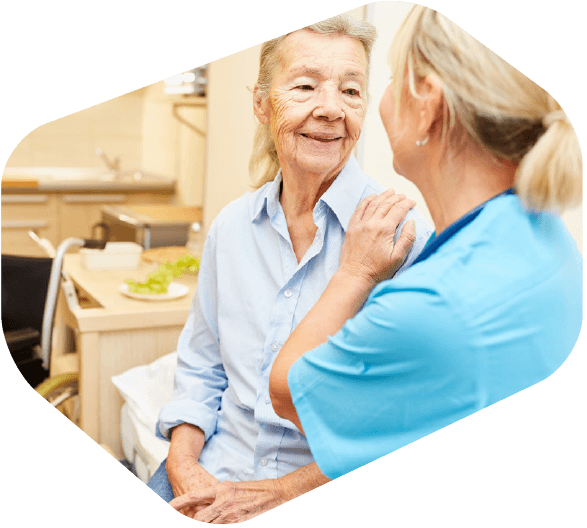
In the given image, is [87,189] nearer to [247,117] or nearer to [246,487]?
[247,117]

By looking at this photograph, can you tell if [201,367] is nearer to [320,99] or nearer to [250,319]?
[250,319]

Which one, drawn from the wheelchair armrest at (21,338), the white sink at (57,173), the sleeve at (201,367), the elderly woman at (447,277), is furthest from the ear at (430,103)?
the wheelchair armrest at (21,338)

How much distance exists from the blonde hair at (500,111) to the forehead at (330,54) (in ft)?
0.37

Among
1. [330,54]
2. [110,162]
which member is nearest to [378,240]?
[330,54]

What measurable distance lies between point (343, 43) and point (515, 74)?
0.31 metres

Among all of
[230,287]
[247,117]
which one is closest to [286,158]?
[247,117]

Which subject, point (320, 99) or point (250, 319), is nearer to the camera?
point (320, 99)

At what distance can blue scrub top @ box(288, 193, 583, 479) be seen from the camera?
1.15 m

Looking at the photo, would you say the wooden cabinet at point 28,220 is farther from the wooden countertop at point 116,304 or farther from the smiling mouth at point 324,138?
the smiling mouth at point 324,138

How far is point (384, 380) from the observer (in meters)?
1.20

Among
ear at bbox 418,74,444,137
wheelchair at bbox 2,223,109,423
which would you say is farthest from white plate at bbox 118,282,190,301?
ear at bbox 418,74,444,137

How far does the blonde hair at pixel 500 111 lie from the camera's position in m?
1.19

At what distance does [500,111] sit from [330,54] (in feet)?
1.08

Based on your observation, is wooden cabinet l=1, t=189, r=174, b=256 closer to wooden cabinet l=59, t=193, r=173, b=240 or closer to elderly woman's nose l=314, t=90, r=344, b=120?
wooden cabinet l=59, t=193, r=173, b=240
